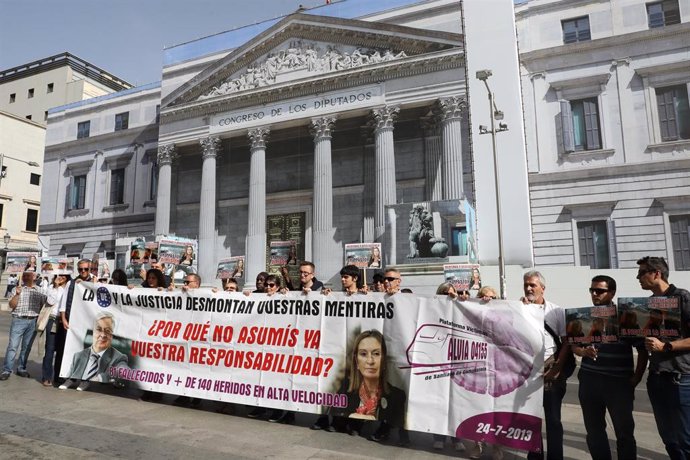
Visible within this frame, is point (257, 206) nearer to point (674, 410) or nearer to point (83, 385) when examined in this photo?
point (83, 385)

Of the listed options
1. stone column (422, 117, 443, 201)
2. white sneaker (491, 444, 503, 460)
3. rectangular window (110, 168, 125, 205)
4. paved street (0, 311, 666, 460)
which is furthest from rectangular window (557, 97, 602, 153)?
rectangular window (110, 168, 125, 205)

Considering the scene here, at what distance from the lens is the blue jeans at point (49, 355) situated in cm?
776

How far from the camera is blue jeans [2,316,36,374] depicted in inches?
320

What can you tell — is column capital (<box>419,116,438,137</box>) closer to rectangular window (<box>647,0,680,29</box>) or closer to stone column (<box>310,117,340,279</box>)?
stone column (<box>310,117,340,279</box>)

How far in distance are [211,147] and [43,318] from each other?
63.8ft

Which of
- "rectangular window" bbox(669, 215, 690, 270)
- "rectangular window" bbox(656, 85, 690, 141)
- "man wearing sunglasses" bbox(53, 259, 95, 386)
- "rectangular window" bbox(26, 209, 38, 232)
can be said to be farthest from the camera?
"rectangular window" bbox(26, 209, 38, 232)

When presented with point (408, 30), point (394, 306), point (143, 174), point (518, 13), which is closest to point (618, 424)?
point (394, 306)

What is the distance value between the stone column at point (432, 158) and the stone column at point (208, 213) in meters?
11.9

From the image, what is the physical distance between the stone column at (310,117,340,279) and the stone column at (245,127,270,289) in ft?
9.88

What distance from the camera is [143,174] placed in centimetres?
3316

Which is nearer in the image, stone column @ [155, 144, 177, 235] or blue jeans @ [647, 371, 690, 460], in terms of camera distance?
blue jeans @ [647, 371, 690, 460]

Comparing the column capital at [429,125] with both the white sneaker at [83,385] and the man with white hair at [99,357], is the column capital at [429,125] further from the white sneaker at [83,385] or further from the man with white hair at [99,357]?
the white sneaker at [83,385]

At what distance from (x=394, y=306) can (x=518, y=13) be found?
21972mm

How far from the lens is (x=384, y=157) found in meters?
22.1
